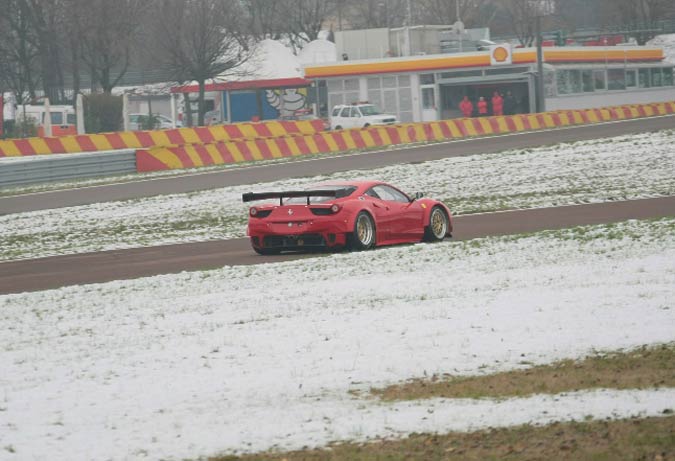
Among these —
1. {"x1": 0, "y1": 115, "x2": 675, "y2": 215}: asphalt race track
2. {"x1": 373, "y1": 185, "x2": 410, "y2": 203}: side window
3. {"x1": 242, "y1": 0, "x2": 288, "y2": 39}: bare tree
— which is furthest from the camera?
{"x1": 242, "y1": 0, "x2": 288, "y2": 39}: bare tree

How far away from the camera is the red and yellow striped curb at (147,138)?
37.7m

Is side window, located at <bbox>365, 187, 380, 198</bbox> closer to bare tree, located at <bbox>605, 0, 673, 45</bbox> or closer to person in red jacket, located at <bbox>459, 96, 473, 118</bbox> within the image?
person in red jacket, located at <bbox>459, 96, 473, 118</bbox>

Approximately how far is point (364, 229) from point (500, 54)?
148 feet

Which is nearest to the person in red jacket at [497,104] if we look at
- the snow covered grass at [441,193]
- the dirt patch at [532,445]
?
the snow covered grass at [441,193]

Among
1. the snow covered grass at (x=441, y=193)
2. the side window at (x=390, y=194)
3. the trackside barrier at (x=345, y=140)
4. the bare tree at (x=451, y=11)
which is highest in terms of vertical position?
the bare tree at (x=451, y=11)

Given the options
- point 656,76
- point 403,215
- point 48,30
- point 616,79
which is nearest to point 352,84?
point 616,79

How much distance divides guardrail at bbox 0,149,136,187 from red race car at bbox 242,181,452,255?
1884 centimetres

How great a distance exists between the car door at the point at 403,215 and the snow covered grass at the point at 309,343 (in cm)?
219

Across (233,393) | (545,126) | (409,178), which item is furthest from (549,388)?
(545,126)

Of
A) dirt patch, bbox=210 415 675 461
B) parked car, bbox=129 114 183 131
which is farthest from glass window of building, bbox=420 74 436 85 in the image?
dirt patch, bbox=210 415 675 461

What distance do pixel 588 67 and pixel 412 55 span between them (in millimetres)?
9114

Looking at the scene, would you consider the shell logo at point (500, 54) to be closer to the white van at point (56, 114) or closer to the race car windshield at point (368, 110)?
the race car windshield at point (368, 110)

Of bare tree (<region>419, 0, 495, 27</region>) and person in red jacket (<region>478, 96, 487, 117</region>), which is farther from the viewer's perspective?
bare tree (<region>419, 0, 495, 27</region>)

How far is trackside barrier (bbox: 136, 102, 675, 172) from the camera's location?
37562 mm
